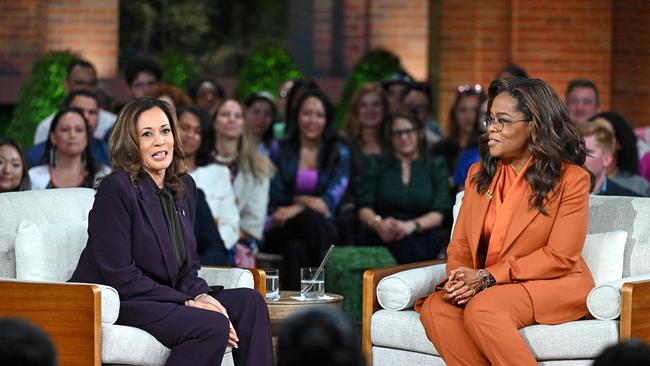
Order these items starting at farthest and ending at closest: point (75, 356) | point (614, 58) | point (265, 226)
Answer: point (614, 58) → point (265, 226) → point (75, 356)

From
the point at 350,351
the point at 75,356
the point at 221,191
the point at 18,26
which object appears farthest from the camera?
the point at 18,26

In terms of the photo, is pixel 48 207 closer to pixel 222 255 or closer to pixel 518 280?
pixel 222 255

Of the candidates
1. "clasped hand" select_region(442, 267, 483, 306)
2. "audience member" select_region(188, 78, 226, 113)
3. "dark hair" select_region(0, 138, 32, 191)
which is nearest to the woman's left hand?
"clasped hand" select_region(442, 267, 483, 306)

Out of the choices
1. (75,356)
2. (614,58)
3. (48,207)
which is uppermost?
(614,58)

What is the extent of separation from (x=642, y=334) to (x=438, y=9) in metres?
7.51

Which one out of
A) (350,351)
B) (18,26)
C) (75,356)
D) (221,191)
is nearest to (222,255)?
(221,191)

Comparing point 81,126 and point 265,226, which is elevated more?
point 81,126

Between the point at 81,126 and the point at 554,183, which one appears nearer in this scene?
the point at 554,183

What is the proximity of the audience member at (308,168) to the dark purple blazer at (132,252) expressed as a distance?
2919mm

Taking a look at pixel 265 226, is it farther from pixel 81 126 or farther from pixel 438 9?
pixel 438 9

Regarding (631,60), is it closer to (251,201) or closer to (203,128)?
(251,201)

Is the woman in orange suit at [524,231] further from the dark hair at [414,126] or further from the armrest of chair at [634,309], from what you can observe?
the dark hair at [414,126]

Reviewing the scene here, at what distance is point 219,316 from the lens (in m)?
4.89

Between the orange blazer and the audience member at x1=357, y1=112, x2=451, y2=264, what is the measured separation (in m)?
2.73
